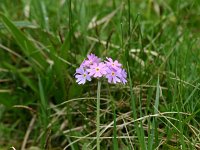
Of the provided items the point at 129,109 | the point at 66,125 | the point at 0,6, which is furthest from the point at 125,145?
the point at 0,6

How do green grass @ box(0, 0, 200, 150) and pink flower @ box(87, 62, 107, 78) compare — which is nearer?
pink flower @ box(87, 62, 107, 78)

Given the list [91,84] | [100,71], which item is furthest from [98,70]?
[91,84]

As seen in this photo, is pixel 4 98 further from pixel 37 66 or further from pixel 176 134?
pixel 176 134

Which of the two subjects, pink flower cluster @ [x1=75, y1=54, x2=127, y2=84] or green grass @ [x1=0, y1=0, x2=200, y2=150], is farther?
green grass @ [x1=0, y1=0, x2=200, y2=150]

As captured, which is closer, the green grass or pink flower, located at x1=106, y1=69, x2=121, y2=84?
pink flower, located at x1=106, y1=69, x2=121, y2=84

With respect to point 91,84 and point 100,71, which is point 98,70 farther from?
point 91,84
